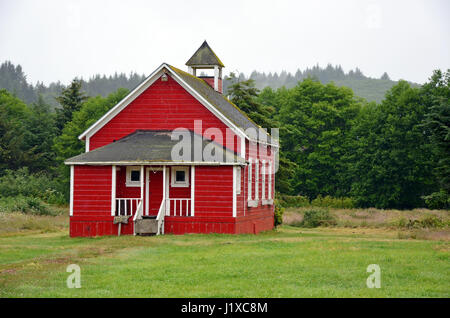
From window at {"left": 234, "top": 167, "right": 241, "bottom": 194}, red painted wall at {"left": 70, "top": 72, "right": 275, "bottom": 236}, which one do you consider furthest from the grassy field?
window at {"left": 234, "top": 167, "right": 241, "bottom": 194}

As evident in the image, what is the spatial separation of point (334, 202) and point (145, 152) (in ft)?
128

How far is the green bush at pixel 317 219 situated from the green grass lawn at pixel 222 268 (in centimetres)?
1807

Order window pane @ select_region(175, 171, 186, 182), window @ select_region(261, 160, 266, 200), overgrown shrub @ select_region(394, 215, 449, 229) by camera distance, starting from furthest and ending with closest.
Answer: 1. window @ select_region(261, 160, 266, 200)
2. overgrown shrub @ select_region(394, 215, 449, 229)
3. window pane @ select_region(175, 171, 186, 182)

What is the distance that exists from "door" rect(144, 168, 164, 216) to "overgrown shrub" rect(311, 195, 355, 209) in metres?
36.9

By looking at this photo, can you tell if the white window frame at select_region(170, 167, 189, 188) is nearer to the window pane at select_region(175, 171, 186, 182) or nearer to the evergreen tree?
the window pane at select_region(175, 171, 186, 182)

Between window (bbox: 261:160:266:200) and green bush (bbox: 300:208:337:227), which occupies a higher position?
window (bbox: 261:160:266:200)

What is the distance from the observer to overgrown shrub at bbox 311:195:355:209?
207 feet

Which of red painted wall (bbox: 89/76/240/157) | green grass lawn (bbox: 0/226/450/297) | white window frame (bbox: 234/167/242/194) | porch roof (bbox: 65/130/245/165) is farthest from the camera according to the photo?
red painted wall (bbox: 89/76/240/157)

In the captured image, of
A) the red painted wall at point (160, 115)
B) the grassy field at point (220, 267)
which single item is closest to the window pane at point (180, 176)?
the red painted wall at point (160, 115)

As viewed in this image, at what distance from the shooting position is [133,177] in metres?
28.6

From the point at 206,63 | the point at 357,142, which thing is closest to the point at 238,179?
the point at 206,63

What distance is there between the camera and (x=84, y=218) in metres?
26.9

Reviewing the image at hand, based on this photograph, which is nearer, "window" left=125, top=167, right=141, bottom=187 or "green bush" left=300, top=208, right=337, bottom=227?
"window" left=125, top=167, right=141, bottom=187
